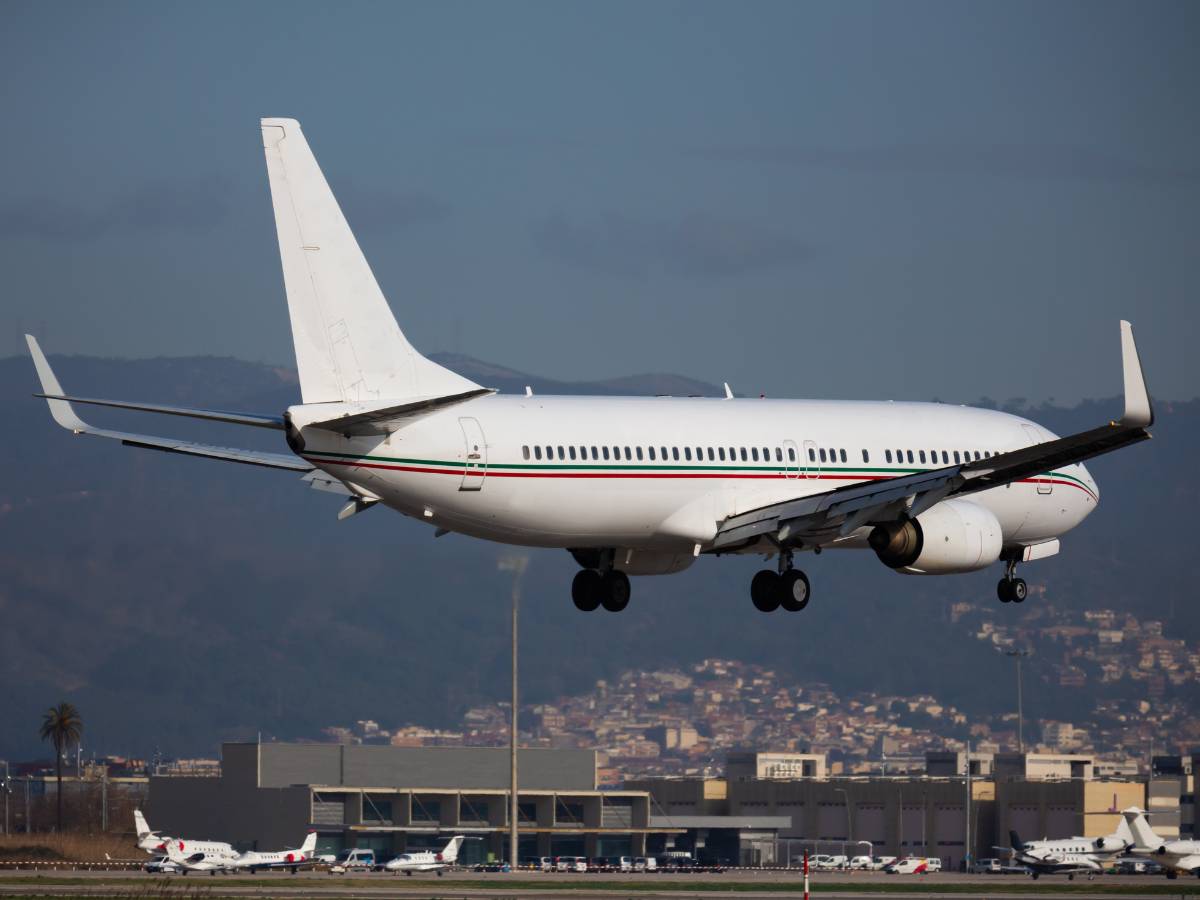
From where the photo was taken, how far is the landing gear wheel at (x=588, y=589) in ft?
172

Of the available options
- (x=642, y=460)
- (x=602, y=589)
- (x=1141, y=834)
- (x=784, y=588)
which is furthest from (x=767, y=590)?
(x=1141, y=834)

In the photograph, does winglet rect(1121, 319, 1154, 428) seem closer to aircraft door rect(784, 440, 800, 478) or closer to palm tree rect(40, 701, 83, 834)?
aircraft door rect(784, 440, 800, 478)

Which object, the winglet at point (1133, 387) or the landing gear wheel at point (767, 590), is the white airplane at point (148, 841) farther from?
the winglet at point (1133, 387)

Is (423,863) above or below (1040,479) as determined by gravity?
below

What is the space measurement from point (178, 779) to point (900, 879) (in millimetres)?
59826

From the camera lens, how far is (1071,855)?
11350 centimetres

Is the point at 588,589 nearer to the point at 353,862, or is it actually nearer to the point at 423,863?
the point at 423,863

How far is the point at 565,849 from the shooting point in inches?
5364

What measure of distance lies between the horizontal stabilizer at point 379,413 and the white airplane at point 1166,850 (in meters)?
71.9

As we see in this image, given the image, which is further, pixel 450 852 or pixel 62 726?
pixel 62 726

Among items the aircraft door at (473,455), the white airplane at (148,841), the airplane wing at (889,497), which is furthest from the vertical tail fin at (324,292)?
the white airplane at (148,841)

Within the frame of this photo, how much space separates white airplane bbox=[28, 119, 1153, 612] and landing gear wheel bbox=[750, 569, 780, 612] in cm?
7

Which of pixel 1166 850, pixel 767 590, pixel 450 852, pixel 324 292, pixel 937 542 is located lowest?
pixel 450 852

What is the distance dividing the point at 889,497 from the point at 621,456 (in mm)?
6423
